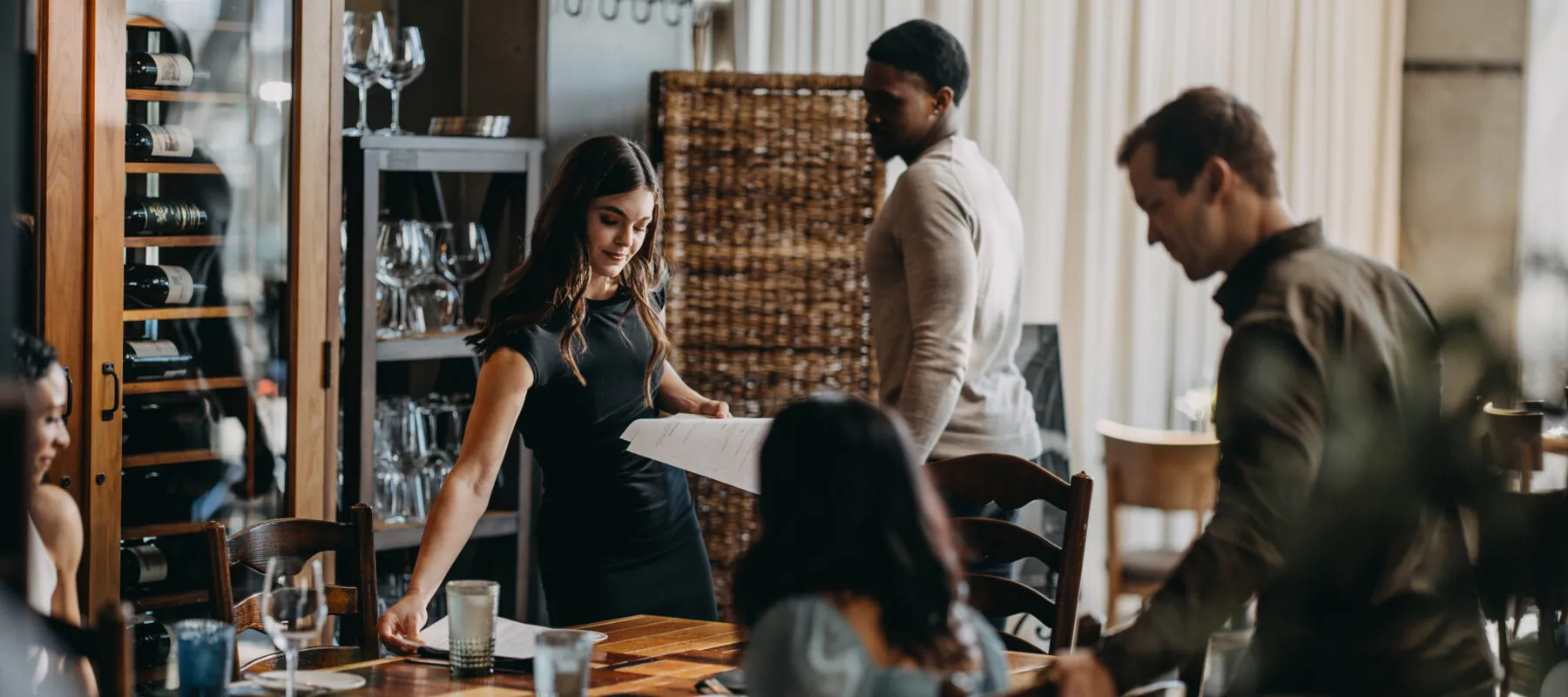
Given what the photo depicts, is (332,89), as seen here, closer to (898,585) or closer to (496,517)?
→ (496,517)

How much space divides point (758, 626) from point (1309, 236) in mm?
737

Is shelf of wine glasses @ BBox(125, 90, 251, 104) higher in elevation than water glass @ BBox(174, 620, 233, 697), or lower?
higher

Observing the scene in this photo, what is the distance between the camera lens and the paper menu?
7.66 ft

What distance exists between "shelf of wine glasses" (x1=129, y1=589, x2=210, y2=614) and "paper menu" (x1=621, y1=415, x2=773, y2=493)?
1489mm

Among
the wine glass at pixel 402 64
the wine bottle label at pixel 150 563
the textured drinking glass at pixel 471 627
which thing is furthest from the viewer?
the wine glass at pixel 402 64

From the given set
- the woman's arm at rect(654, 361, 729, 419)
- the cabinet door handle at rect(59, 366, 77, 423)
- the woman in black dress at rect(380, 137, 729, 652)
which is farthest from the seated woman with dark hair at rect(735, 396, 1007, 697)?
the cabinet door handle at rect(59, 366, 77, 423)

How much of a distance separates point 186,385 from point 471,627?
1.81 m

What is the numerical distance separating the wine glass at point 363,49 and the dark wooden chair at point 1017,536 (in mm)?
1782

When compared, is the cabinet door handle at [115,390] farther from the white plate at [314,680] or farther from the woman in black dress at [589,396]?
the white plate at [314,680]

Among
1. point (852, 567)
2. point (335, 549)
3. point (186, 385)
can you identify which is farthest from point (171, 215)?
point (852, 567)

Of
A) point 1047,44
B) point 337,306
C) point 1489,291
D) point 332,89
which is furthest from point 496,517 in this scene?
point 1489,291

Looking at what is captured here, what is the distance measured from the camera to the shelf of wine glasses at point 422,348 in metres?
3.58

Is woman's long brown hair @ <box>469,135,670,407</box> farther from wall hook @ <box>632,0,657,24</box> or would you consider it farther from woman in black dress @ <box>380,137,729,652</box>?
wall hook @ <box>632,0,657,24</box>

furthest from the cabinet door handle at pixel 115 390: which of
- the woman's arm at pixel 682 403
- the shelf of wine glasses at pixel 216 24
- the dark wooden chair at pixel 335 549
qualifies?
the woman's arm at pixel 682 403
